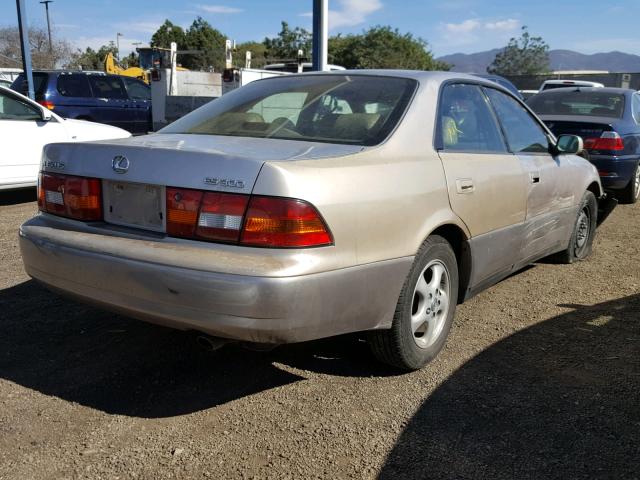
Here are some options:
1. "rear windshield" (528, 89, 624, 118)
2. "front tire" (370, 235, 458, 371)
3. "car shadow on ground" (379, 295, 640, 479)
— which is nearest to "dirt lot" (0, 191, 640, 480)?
"car shadow on ground" (379, 295, 640, 479)

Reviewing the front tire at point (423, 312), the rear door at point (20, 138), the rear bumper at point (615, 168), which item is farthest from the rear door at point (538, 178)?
the rear door at point (20, 138)

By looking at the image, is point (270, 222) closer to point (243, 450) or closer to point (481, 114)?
point (243, 450)

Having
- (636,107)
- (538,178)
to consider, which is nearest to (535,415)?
(538,178)

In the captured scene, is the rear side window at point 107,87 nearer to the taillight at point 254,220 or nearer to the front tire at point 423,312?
the front tire at point 423,312

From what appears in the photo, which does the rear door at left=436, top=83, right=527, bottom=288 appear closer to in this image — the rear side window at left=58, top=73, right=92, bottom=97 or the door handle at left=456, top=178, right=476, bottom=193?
the door handle at left=456, top=178, right=476, bottom=193

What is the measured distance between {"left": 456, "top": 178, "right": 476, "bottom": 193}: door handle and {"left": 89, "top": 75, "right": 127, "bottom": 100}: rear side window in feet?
42.0

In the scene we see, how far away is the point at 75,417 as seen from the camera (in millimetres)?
2795

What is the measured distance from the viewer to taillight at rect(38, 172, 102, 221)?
2941 millimetres

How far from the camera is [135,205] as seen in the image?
2.80 metres

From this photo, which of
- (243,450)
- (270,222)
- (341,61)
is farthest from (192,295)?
(341,61)

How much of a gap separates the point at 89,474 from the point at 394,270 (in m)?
1.52

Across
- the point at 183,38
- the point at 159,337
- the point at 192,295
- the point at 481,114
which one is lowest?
the point at 159,337

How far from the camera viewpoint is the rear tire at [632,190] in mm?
7921

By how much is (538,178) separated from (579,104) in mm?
4668
